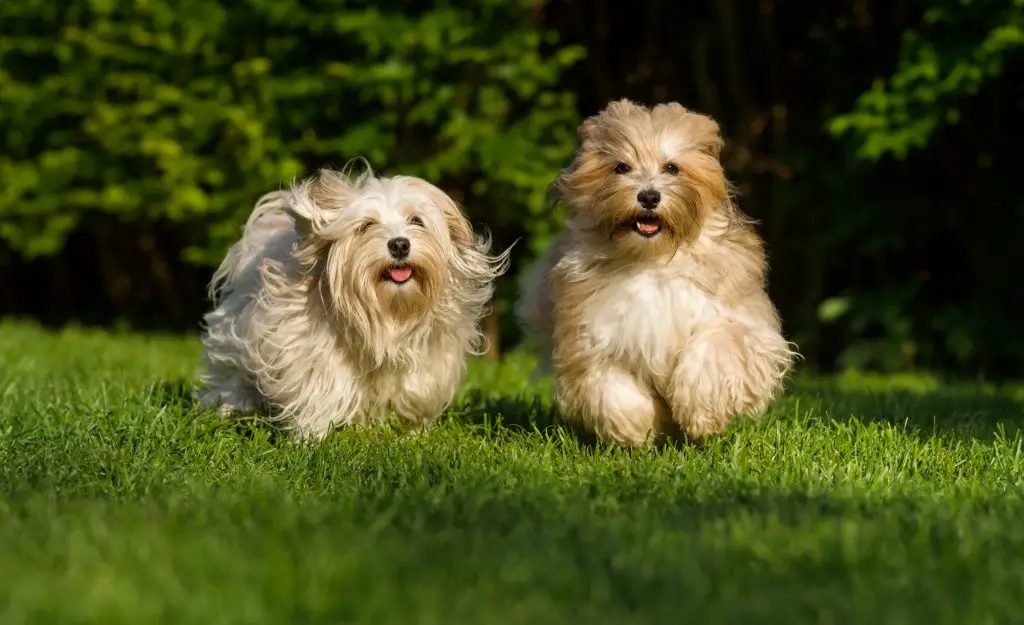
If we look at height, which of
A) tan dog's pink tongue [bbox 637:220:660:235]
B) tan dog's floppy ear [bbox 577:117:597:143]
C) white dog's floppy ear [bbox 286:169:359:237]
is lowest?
tan dog's pink tongue [bbox 637:220:660:235]

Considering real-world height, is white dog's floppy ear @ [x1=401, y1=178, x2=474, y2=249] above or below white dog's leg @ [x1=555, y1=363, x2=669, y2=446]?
above

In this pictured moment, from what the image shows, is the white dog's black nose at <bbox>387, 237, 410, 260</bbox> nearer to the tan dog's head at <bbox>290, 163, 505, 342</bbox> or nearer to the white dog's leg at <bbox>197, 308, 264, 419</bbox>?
the tan dog's head at <bbox>290, 163, 505, 342</bbox>

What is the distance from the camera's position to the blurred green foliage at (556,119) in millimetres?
8812

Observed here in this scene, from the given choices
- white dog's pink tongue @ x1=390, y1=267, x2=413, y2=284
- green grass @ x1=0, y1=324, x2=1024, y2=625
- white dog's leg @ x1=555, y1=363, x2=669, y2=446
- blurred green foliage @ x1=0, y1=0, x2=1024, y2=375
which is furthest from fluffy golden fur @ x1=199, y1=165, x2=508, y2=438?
blurred green foliage @ x1=0, y1=0, x2=1024, y2=375

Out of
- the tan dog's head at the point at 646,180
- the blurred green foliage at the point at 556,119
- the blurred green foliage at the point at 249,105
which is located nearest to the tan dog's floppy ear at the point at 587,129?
the tan dog's head at the point at 646,180

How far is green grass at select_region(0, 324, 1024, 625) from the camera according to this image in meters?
2.72

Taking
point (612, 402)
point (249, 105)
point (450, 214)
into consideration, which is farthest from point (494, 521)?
point (249, 105)

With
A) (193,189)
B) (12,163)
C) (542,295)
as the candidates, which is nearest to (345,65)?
(193,189)

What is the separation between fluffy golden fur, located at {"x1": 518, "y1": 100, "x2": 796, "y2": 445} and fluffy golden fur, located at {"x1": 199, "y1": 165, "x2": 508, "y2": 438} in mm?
527

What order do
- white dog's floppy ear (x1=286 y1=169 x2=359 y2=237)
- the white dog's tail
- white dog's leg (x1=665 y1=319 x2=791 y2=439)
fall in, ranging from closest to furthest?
1. white dog's leg (x1=665 y1=319 x2=791 y2=439)
2. white dog's floppy ear (x1=286 y1=169 x2=359 y2=237)
3. the white dog's tail

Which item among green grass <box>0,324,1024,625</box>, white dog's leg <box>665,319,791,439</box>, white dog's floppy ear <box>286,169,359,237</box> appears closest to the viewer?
green grass <box>0,324,1024,625</box>

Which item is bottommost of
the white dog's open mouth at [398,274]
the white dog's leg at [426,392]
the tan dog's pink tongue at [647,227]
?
the white dog's leg at [426,392]

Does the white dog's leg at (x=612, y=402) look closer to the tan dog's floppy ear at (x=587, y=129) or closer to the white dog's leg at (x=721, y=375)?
the white dog's leg at (x=721, y=375)

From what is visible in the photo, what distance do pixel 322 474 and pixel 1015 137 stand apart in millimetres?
6624
